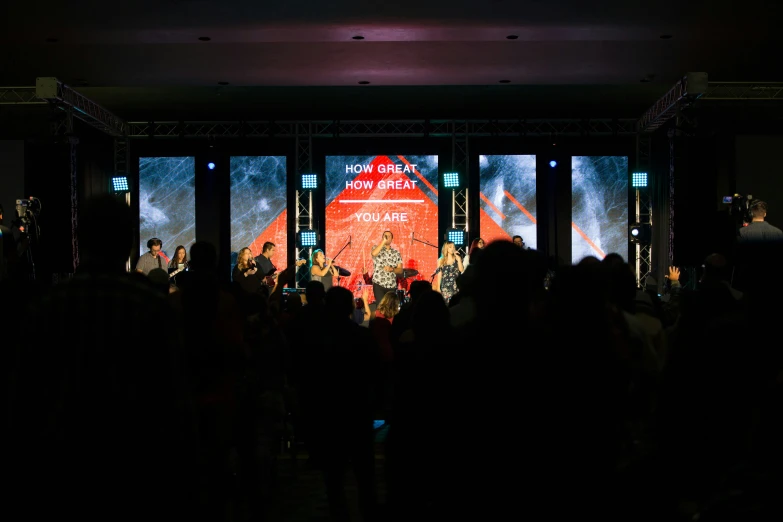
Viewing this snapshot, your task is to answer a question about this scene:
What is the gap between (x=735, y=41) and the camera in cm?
892

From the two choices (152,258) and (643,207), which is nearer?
(152,258)

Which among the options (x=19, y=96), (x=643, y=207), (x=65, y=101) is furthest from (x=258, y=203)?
(x=643, y=207)

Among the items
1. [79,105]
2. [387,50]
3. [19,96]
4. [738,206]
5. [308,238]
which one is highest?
[387,50]

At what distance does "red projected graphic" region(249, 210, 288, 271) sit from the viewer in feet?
43.3

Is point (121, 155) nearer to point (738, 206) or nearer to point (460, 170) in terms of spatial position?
point (460, 170)

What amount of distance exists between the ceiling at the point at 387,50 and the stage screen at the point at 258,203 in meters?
1.14

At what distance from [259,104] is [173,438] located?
455 inches

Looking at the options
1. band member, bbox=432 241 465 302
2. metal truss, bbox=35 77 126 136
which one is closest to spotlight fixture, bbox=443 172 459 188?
band member, bbox=432 241 465 302

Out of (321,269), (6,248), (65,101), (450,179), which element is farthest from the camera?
(450,179)

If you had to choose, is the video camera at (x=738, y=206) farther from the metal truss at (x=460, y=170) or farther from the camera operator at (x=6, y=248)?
the camera operator at (x=6, y=248)

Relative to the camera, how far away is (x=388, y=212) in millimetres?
13219

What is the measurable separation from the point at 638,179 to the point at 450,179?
3.03m

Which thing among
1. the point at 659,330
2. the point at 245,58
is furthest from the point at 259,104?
the point at 659,330

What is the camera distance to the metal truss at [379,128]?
13.0 meters
